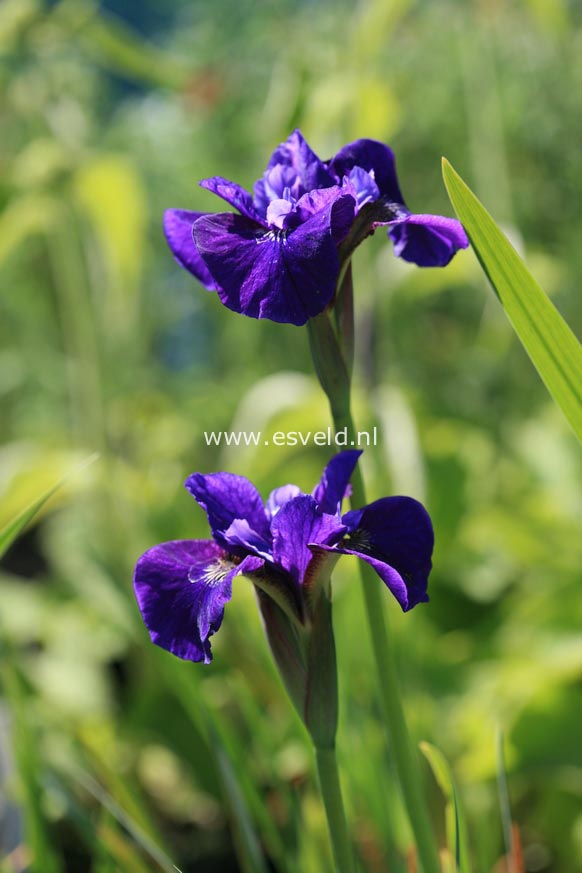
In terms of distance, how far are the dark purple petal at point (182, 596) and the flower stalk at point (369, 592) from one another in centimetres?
6

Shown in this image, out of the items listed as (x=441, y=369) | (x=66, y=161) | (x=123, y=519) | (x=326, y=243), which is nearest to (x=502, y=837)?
(x=123, y=519)

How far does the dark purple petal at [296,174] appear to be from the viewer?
0.37 m

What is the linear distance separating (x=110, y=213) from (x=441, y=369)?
854 mm

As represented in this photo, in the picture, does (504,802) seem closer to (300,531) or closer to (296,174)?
(300,531)

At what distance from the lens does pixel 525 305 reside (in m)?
0.34

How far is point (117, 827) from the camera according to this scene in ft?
2.03

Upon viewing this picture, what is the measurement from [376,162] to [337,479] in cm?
14

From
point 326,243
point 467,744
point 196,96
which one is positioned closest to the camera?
point 326,243

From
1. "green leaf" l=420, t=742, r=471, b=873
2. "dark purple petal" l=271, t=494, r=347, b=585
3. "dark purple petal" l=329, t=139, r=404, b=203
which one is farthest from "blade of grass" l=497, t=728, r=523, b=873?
"dark purple petal" l=329, t=139, r=404, b=203

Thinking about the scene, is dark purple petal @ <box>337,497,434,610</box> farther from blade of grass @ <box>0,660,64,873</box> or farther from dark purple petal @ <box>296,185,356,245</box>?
blade of grass @ <box>0,660,64,873</box>

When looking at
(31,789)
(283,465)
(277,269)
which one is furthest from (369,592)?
(283,465)

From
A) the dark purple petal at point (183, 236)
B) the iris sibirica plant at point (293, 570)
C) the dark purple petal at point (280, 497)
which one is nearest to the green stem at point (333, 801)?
the iris sibirica plant at point (293, 570)

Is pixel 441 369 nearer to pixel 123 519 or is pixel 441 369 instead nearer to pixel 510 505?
pixel 510 505

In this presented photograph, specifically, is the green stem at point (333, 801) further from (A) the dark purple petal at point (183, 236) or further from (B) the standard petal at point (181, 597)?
(A) the dark purple petal at point (183, 236)
